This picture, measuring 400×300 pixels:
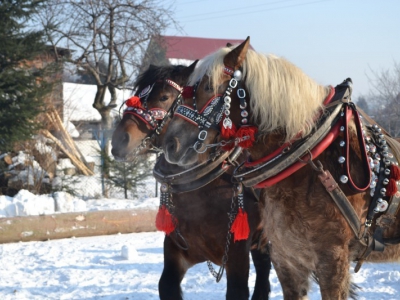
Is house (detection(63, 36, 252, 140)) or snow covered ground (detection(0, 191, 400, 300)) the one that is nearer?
snow covered ground (detection(0, 191, 400, 300))

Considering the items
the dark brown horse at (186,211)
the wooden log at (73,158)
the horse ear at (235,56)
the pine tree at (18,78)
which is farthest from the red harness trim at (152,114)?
the wooden log at (73,158)

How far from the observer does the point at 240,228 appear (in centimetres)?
315

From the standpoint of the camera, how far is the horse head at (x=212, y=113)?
250 cm

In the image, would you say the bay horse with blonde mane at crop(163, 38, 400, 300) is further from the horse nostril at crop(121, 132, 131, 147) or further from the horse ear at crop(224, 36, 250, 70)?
the horse nostril at crop(121, 132, 131, 147)

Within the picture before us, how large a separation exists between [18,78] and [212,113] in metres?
8.70

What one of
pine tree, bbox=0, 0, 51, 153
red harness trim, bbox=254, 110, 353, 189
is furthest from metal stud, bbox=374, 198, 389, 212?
pine tree, bbox=0, 0, 51, 153

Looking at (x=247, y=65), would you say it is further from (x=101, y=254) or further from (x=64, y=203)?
(x=64, y=203)

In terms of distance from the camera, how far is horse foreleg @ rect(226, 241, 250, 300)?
3377 mm

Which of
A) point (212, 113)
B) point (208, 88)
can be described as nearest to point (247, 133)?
point (212, 113)

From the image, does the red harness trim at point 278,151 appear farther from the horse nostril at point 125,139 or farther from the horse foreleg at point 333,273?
the horse nostril at point 125,139

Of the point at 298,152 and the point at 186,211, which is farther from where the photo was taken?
the point at 186,211

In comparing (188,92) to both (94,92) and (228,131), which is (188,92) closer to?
(228,131)

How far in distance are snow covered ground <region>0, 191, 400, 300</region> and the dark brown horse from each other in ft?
4.87

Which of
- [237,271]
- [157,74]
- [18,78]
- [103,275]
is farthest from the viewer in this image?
[18,78]
